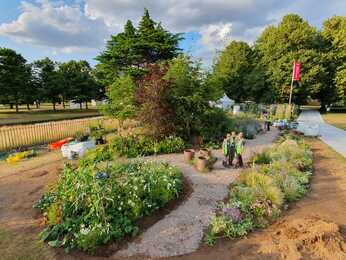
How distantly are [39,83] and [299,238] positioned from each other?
3262 cm

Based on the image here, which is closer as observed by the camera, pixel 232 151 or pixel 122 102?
pixel 232 151

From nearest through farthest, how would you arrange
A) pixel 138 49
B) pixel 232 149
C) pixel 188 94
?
pixel 232 149, pixel 188 94, pixel 138 49

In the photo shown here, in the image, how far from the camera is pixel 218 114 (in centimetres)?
1202

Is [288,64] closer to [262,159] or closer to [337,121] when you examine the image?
[337,121]

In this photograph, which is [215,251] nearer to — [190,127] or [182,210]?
[182,210]

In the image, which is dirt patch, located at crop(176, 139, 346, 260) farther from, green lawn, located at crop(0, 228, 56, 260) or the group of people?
the group of people

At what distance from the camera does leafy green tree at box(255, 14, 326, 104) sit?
87.5 ft

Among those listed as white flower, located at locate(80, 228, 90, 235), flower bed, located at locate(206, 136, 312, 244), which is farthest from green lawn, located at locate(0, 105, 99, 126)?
flower bed, located at locate(206, 136, 312, 244)

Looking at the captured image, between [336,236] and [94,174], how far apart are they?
416cm

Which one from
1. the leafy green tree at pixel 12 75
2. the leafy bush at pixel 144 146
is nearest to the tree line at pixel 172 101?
the leafy bush at pixel 144 146

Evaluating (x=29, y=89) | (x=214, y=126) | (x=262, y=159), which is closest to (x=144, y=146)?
(x=214, y=126)

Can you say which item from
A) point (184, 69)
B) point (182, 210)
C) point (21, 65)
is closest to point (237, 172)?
point (182, 210)

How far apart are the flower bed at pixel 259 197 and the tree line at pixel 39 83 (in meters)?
27.5

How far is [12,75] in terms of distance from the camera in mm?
26109
